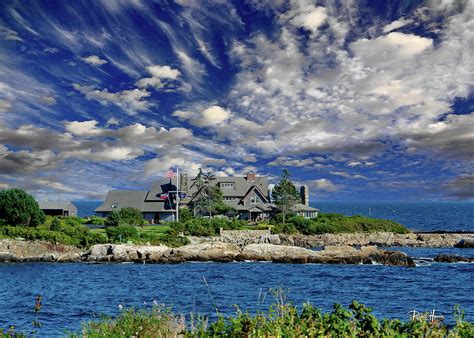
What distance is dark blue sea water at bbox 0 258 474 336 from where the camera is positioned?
2558 cm

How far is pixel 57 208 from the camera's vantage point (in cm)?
8994

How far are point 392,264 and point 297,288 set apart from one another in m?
18.9

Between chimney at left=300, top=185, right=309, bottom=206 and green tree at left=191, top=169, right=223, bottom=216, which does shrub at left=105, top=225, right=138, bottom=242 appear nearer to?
green tree at left=191, top=169, right=223, bottom=216

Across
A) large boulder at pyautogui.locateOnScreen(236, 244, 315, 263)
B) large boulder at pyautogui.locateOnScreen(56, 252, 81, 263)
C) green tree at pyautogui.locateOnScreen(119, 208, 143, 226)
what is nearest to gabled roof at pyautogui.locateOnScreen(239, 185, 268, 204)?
green tree at pyautogui.locateOnScreen(119, 208, 143, 226)

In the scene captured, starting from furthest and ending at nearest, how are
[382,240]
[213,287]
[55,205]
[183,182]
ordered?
[55,205] < [183,182] < [382,240] < [213,287]

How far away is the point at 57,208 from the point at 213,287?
221 ft

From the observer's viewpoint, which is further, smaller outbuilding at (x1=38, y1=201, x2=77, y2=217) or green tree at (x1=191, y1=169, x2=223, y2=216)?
smaller outbuilding at (x1=38, y1=201, x2=77, y2=217)

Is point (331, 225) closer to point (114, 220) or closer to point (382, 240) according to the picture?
point (382, 240)

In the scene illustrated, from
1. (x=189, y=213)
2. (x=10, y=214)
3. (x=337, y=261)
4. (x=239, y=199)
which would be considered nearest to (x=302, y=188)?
(x=239, y=199)

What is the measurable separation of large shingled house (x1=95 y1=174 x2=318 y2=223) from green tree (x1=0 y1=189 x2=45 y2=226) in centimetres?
2626

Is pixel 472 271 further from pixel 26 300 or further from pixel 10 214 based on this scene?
pixel 10 214

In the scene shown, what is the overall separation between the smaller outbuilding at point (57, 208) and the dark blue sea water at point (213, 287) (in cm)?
4694

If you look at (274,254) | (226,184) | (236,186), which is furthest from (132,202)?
(274,254)

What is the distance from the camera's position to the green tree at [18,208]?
183 feet
